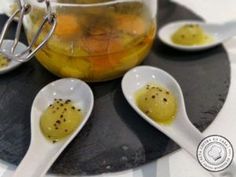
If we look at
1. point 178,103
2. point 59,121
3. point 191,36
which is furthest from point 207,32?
point 59,121

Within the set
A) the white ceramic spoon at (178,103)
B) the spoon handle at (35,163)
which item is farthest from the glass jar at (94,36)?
the spoon handle at (35,163)

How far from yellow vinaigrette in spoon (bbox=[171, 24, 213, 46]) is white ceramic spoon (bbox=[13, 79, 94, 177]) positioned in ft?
0.67

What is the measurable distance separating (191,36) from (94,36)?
0.65 ft

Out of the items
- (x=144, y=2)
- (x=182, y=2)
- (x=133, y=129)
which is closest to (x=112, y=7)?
(x=144, y=2)

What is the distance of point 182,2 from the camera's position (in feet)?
2.62

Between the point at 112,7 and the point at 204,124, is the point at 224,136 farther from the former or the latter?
the point at 112,7

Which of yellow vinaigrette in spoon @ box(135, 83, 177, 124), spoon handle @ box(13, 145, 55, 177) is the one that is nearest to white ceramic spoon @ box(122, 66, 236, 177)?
yellow vinaigrette in spoon @ box(135, 83, 177, 124)

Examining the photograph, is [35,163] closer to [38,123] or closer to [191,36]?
[38,123]

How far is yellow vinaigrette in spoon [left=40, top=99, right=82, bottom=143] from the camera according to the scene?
0.48 m

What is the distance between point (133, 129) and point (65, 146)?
10cm

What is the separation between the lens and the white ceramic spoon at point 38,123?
0.43 metres

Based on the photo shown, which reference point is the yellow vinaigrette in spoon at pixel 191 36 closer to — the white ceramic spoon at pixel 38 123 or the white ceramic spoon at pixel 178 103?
the white ceramic spoon at pixel 178 103

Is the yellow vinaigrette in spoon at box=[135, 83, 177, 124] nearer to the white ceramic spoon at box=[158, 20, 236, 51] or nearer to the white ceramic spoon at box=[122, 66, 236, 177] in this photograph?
the white ceramic spoon at box=[122, 66, 236, 177]

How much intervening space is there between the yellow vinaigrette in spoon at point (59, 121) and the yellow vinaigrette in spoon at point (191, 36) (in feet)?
0.79
